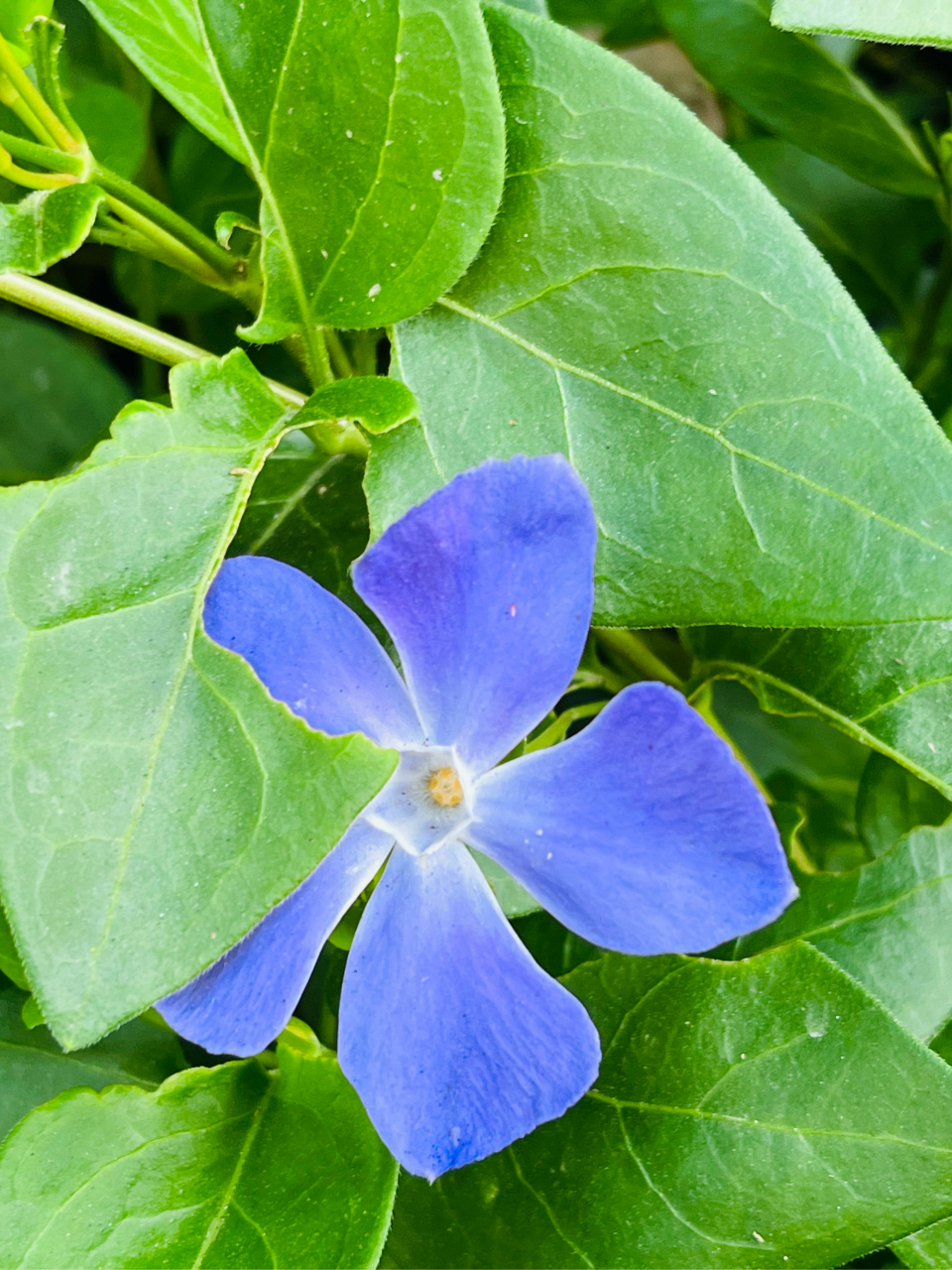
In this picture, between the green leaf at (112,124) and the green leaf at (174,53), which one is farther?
the green leaf at (112,124)

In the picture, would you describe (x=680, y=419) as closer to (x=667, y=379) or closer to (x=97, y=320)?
(x=667, y=379)

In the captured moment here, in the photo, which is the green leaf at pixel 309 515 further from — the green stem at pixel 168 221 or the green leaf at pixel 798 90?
the green leaf at pixel 798 90

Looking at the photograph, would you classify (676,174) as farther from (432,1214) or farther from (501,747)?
(432,1214)

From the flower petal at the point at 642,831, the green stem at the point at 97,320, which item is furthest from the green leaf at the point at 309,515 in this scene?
the flower petal at the point at 642,831

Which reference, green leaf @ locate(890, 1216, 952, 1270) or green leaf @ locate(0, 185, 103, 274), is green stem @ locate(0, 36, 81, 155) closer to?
green leaf @ locate(0, 185, 103, 274)

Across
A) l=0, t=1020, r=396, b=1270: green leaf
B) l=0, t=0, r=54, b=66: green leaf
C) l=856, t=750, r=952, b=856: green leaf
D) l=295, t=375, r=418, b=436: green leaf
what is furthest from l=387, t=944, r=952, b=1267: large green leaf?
l=0, t=0, r=54, b=66: green leaf

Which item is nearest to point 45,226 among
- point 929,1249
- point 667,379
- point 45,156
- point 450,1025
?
point 45,156
